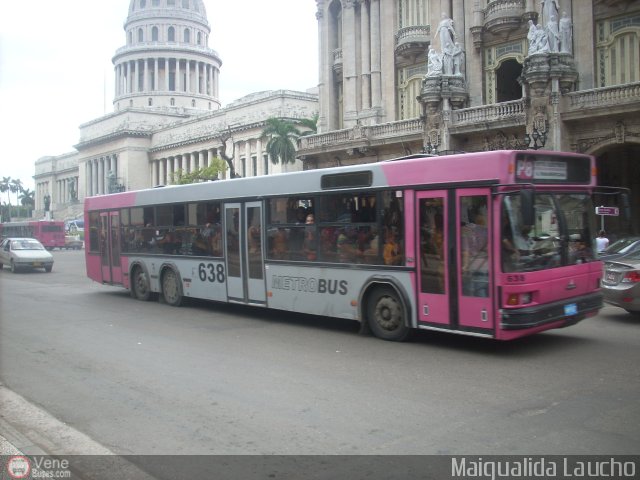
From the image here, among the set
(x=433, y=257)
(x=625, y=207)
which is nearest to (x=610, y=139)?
(x=625, y=207)

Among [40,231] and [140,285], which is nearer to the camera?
[140,285]

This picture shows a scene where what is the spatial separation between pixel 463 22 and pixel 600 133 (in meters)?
10.2

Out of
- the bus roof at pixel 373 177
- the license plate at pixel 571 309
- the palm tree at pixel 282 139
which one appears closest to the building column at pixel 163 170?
the palm tree at pixel 282 139

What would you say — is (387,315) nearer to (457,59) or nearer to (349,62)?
(457,59)

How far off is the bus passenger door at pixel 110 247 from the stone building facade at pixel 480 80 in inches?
620

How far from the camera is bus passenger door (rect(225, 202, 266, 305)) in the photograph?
504 inches

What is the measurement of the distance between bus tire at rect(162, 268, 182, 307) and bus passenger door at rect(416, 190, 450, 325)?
7.48 m

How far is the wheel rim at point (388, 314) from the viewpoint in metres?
10.2

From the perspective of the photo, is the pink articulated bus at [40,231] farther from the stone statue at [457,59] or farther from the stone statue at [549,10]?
the stone statue at [549,10]

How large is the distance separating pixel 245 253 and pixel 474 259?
18.3ft

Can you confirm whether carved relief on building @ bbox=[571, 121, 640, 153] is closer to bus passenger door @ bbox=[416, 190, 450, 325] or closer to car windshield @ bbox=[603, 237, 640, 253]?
car windshield @ bbox=[603, 237, 640, 253]

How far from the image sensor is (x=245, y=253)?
13109mm

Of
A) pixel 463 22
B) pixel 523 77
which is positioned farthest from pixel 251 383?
pixel 463 22

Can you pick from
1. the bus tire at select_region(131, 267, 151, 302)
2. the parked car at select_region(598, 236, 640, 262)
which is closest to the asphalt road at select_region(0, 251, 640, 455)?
the parked car at select_region(598, 236, 640, 262)
